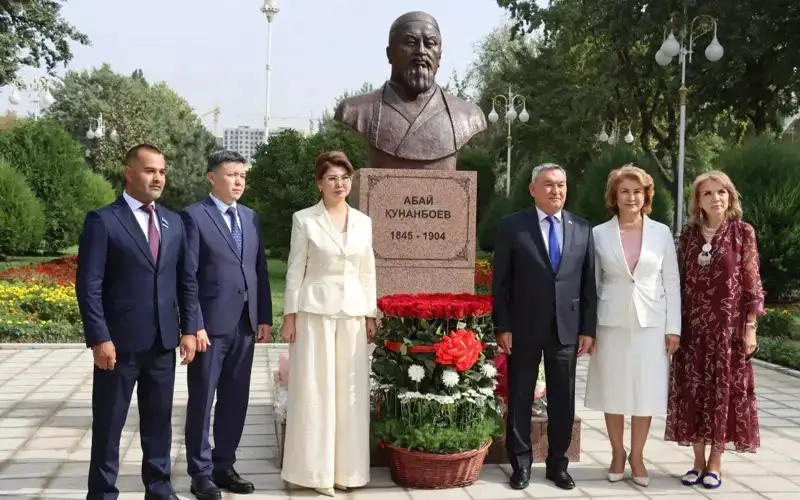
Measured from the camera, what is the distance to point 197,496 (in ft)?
13.7

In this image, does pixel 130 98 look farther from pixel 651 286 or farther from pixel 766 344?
pixel 651 286

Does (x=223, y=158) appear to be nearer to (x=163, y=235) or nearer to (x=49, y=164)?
(x=163, y=235)

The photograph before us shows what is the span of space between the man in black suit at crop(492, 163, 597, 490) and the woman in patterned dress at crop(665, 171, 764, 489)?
23.9 inches

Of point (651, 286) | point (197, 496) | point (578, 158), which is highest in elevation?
point (578, 158)

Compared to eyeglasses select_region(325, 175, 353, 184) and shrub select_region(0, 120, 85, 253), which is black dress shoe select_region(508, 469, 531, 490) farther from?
shrub select_region(0, 120, 85, 253)

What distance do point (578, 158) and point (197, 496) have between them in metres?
23.2

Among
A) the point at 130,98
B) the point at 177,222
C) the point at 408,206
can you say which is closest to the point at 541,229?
the point at 408,206

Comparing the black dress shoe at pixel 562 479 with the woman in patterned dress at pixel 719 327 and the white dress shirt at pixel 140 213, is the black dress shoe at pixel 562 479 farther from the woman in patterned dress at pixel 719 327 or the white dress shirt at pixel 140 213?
the white dress shirt at pixel 140 213

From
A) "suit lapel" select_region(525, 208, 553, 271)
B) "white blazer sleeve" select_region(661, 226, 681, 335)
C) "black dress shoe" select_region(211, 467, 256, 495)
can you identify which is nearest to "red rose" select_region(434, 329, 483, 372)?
"suit lapel" select_region(525, 208, 553, 271)

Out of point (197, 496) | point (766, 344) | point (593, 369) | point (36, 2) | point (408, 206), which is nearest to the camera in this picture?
point (197, 496)

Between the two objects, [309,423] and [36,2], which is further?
[36,2]

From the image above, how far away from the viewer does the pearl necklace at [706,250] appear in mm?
4477

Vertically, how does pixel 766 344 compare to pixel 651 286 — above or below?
below

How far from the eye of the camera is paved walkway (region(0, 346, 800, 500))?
173 inches
